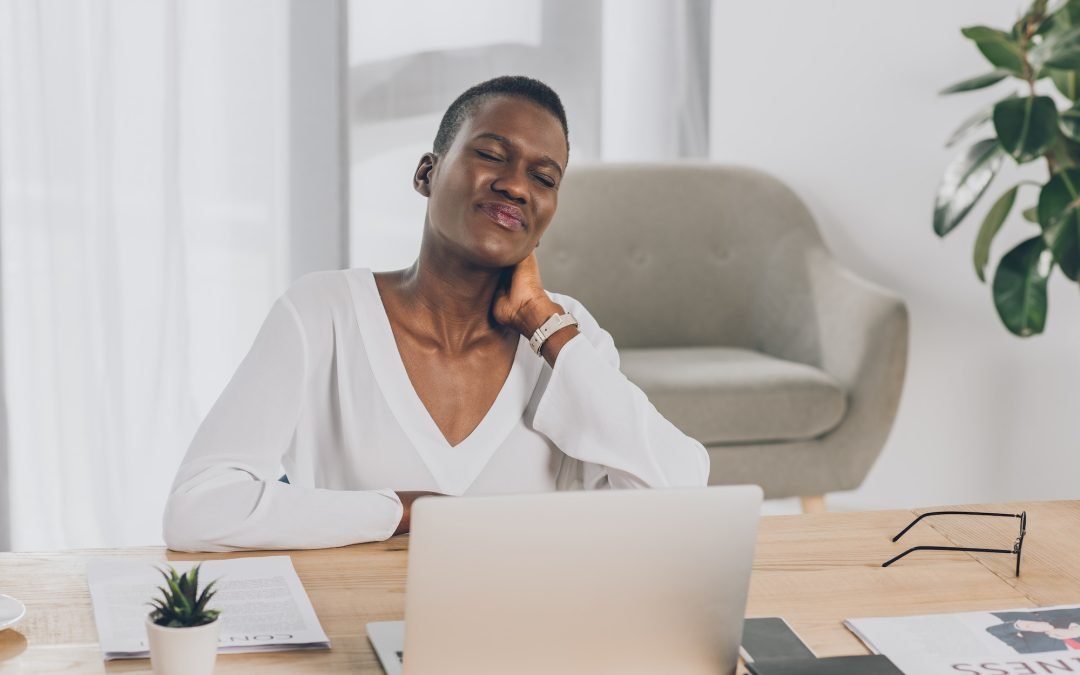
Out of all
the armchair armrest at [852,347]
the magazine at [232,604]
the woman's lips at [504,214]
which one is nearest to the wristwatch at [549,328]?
the woman's lips at [504,214]

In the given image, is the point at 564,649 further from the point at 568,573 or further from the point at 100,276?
the point at 100,276

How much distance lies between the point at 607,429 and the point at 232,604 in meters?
0.54

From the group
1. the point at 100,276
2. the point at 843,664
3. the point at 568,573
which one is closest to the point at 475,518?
the point at 568,573

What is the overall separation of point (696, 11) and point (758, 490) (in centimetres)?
293

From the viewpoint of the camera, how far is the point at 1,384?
310 cm

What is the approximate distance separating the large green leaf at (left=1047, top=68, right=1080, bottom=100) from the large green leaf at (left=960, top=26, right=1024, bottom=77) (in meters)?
0.08

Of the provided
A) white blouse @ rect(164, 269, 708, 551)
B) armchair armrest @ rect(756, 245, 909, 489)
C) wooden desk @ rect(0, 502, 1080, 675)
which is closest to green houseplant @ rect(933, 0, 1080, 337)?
armchair armrest @ rect(756, 245, 909, 489)

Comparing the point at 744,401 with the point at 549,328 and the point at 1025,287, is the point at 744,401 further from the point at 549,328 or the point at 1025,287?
the point at 549,328

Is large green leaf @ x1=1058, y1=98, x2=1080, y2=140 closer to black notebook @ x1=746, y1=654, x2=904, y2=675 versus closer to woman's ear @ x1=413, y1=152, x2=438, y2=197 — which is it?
woman's ear @ x1=413, y1=152, x2=438, y2=197

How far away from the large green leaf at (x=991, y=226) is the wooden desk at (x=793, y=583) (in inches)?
68.8

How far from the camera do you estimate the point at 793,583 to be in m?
1.27

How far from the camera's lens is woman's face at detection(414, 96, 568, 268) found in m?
1.56

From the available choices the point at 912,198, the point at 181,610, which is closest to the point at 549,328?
the point at 181,610

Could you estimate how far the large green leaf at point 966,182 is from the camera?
3.02 m
